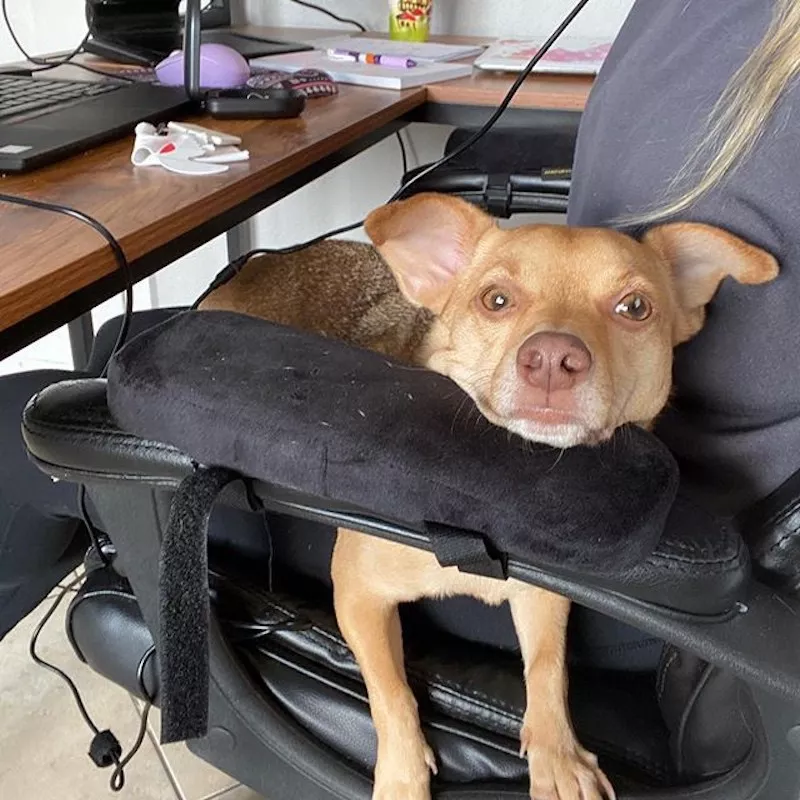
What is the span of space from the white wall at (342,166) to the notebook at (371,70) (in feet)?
1.55

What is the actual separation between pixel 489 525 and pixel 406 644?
35 cm

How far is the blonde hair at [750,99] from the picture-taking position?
68cm

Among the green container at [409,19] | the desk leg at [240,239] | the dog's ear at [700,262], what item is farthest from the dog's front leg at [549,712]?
the desk leg at [240,239]

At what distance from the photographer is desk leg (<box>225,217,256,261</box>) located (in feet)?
7.18

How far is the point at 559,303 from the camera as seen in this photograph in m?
0.86

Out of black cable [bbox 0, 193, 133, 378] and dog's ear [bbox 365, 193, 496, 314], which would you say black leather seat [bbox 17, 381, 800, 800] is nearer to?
black cable [bbox 0, 193, 133, 378]

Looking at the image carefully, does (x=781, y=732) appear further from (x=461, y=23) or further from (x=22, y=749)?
(x=461, y=23)

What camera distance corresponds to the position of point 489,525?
575 millimetres

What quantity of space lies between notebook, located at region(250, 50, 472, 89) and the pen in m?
0.01

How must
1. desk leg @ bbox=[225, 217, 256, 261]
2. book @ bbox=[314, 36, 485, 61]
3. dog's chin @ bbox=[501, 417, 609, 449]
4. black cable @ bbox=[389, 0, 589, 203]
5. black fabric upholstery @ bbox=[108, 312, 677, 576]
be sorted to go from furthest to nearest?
desk leg @ bbox=[225, 217, 256, 261] → book @ bbox=[314, 36, 485, 61] → black cable @ bbox=[389, 0, 589, 203] → dog's chin @ bbox=[501, 417, 609, 449] → black fabric upholstery @ bbox=[108, 312, 677, 576]

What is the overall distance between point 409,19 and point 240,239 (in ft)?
2.09

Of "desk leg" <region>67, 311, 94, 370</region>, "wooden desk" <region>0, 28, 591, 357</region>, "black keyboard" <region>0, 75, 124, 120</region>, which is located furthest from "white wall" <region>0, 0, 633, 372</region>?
"black keyboard" <region>0, 75, 124, 120</region>

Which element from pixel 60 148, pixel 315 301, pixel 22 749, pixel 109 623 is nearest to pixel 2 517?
pixel 109 623

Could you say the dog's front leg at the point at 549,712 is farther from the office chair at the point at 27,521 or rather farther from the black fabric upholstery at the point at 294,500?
the office chair at the point at 27,521
